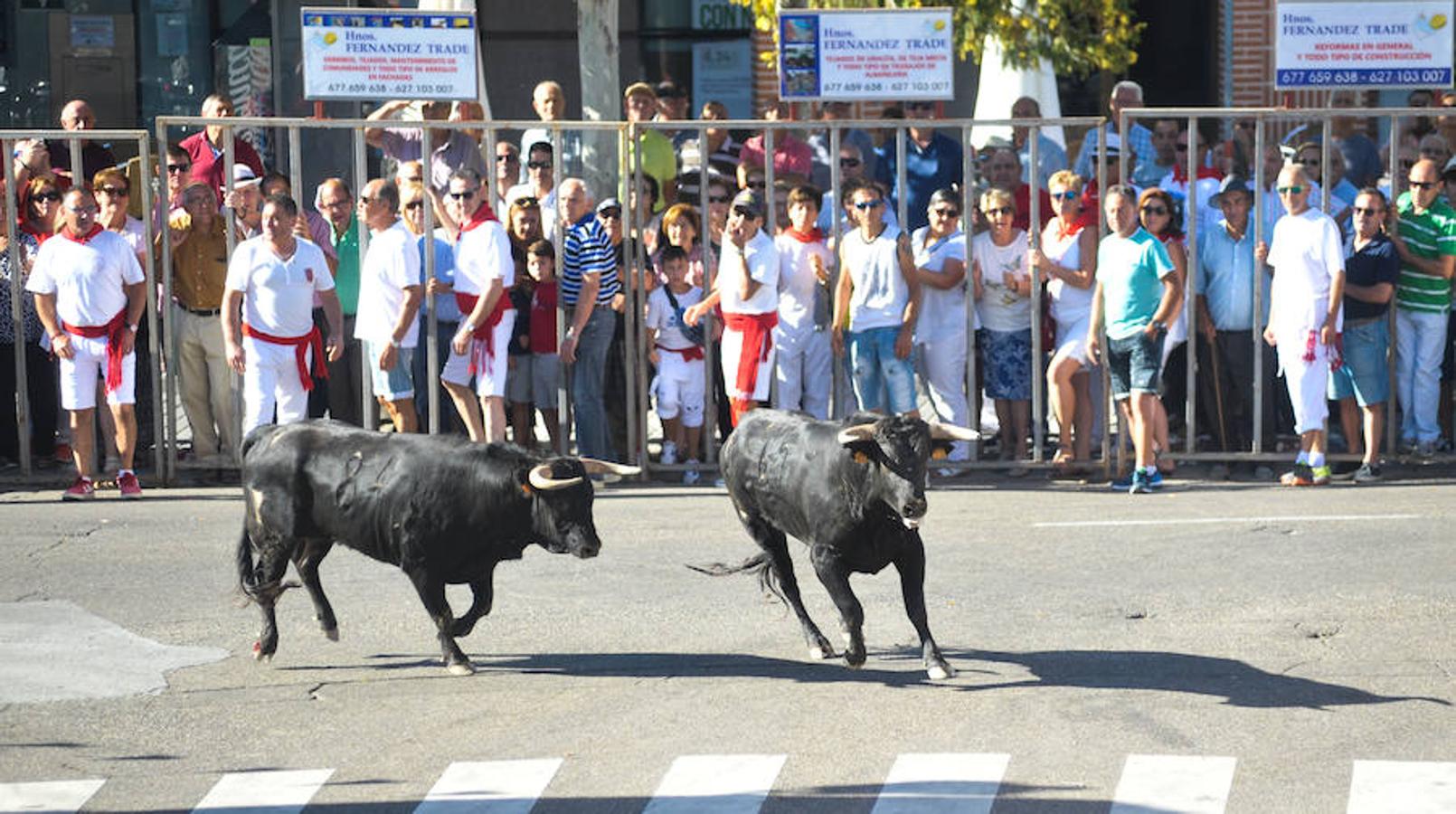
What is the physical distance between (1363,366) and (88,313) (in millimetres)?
8345

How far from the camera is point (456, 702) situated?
9570 mm

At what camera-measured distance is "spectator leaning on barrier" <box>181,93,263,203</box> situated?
1584cm

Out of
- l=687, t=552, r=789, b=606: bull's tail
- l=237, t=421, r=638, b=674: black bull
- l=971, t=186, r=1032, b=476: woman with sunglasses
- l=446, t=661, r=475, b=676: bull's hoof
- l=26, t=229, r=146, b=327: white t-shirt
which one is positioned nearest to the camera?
l=237, t=421, r=638, b=674: black bull

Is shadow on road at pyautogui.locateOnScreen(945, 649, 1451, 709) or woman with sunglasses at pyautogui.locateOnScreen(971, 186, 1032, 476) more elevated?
woman with sunglasses at pyautogui.locateOnScreen(971, 186, 1032, 476)

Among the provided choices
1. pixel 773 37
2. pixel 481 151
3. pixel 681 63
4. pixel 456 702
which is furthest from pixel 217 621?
pixel 681 63

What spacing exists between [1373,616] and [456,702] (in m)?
4.35

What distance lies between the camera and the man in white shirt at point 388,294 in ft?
48.9

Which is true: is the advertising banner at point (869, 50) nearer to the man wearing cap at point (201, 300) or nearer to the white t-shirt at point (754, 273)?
the white t-shirt at point (754, 273)

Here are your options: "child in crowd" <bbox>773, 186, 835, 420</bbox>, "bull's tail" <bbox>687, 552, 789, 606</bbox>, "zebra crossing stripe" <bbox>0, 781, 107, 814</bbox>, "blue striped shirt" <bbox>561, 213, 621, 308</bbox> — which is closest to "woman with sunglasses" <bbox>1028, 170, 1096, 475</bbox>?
"child in crowd" <bbox>773, 186, 835, 420</bbox>

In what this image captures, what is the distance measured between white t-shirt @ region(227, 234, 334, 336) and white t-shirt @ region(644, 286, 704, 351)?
7.30 ft

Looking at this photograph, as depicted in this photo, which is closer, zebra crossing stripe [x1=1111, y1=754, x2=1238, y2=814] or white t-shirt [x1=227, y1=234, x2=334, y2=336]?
zebra crossing stripe [x1=1111, y1=754, x2=1238, y2=814]

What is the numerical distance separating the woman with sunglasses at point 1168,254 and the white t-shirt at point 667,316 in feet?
9.88

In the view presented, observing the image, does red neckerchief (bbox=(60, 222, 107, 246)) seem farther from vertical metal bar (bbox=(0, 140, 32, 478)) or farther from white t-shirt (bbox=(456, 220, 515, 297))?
→ white t-shirt (bbox=(456, 220, 515, 297))

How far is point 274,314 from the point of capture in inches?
568
